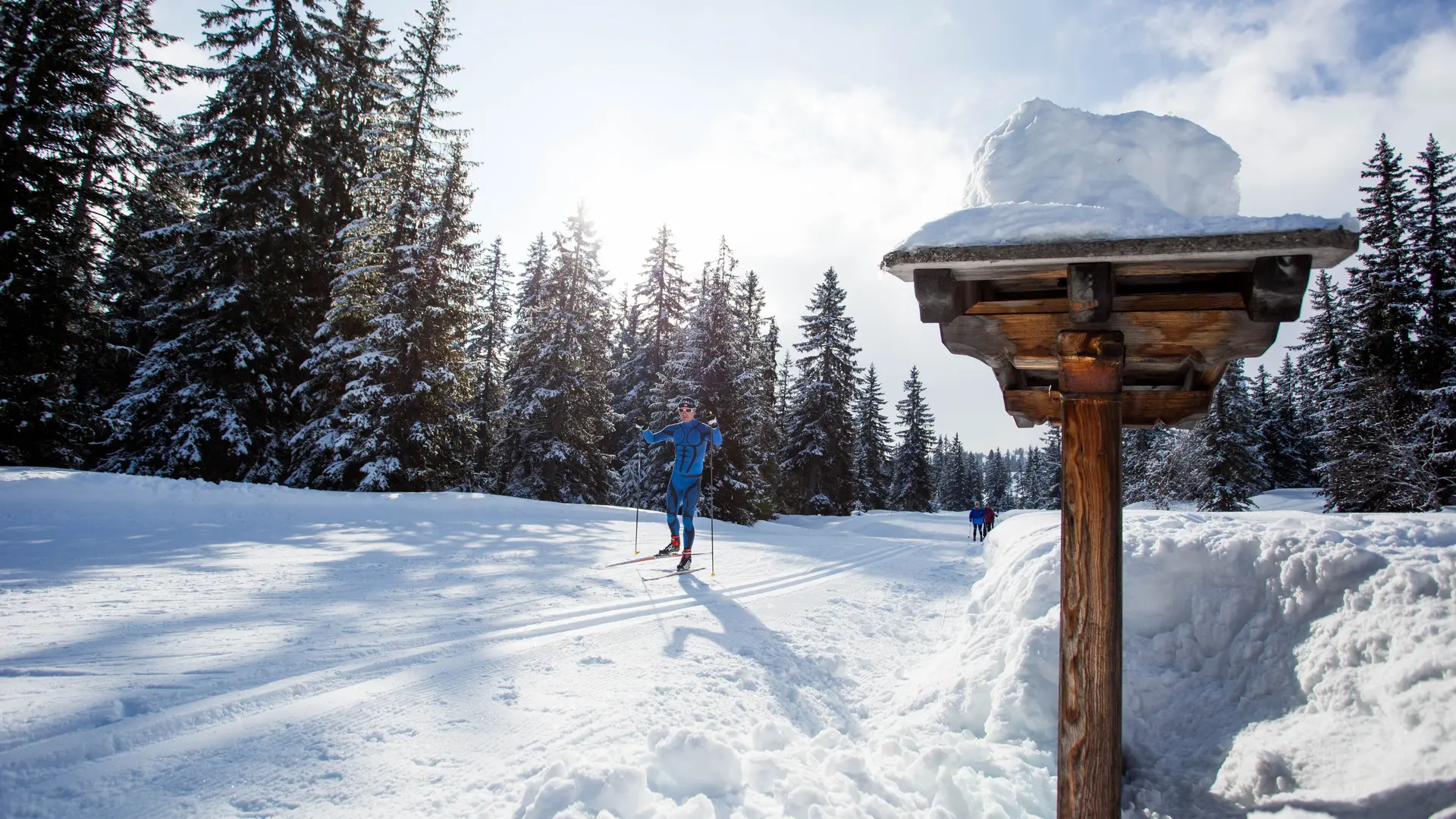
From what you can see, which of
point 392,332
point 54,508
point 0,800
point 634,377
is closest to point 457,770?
point 0,800

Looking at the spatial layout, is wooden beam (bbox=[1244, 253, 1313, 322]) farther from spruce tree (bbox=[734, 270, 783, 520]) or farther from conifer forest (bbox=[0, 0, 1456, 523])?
spruce tree (bbox=[734, 270, 783, 520])

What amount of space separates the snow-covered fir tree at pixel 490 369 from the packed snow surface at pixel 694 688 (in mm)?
14038

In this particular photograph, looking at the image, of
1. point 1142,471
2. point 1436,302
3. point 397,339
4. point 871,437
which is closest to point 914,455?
point 871,437

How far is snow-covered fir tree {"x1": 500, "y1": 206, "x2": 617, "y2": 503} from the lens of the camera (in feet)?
76.6

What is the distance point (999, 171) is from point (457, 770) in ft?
13.0

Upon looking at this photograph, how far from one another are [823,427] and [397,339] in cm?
2274

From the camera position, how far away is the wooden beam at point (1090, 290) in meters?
2.58

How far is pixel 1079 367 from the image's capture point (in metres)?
2.96

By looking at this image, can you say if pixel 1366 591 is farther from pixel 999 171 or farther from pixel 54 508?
pixel 54 508

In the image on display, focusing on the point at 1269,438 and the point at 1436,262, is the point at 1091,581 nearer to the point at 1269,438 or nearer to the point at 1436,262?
the point at 1436,262

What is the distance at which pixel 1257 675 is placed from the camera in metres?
3.90

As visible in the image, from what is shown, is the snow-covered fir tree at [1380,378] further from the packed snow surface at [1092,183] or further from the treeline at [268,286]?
the packed snow surface at [1092,183]

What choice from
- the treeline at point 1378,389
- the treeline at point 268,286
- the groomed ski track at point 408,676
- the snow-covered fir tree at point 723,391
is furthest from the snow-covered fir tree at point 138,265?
the treeline at point 1378,389

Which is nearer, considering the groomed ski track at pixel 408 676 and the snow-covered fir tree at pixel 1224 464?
the groomed ski track at pixel 408 676
